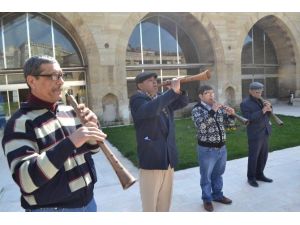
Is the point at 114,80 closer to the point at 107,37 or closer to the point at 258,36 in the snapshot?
the point at 107,37

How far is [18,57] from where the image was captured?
14258mm

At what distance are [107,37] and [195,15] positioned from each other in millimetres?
4903

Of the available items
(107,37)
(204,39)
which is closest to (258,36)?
(204,39)

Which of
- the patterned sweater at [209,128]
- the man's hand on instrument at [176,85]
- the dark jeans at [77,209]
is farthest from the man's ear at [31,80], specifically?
the patterned sweater at [209,128]

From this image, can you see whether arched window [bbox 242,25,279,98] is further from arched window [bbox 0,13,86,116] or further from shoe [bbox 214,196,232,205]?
shoe [bbox 214,196,232,205]

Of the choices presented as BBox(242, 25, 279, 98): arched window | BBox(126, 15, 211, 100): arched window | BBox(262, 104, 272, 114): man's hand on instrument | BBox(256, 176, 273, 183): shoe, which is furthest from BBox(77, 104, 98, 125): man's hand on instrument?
BBox(242, 25, 279, 98): arched window

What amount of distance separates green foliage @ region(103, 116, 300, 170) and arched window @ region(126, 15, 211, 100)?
184 inches

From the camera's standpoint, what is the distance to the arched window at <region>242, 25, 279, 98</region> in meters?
20.4

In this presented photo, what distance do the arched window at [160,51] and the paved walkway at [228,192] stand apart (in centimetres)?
994

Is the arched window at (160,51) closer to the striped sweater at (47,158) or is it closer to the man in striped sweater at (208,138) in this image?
the man in striped sweater at (208,138)

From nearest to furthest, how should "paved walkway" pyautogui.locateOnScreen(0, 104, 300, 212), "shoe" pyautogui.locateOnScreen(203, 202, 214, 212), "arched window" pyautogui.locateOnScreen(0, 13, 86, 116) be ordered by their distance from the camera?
"shoe" pyautogui.locateOnScreen(203, 202, 214, 212)
"paved walkway" pyautogui.locateOnScreen(0, 104, 300, 212)
"arched window" pyautogui.locateOnScreen(0, 13, 86, 116)

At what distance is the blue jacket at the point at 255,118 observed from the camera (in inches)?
207

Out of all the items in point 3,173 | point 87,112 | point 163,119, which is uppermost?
point 87,112

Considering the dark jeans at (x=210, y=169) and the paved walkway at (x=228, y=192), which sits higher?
the dark jeans at (x=210, y=169)
